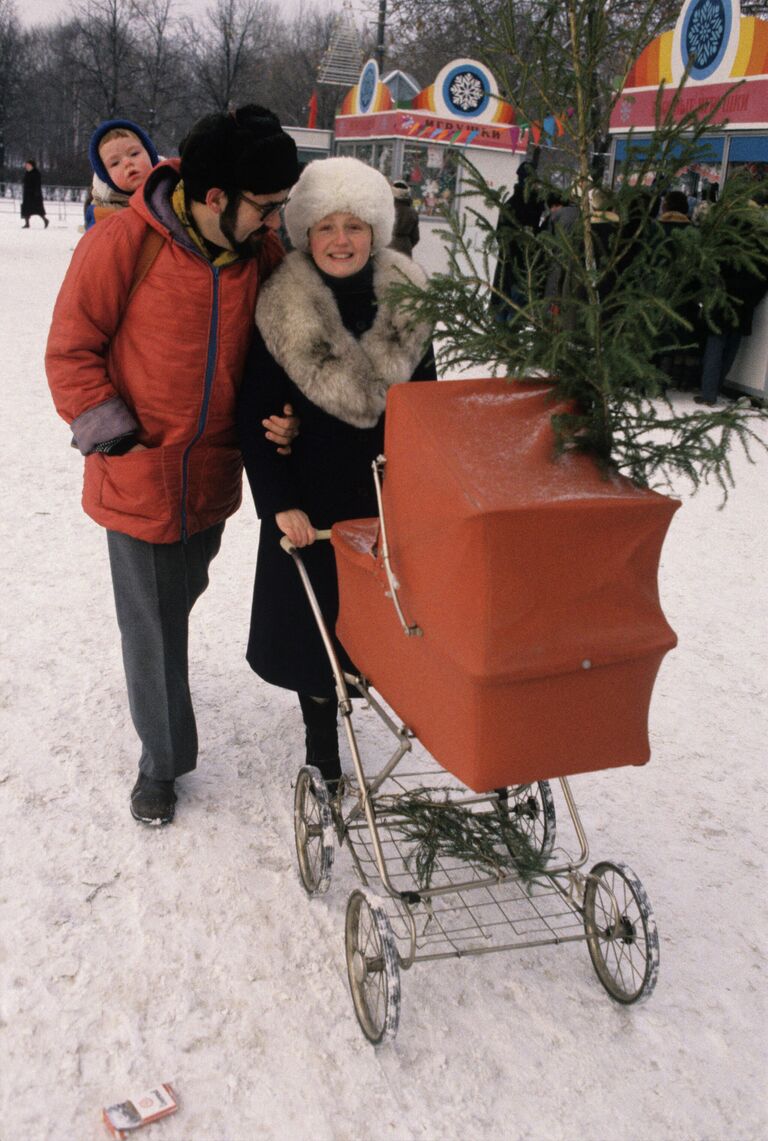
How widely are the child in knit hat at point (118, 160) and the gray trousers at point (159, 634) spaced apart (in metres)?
1.55

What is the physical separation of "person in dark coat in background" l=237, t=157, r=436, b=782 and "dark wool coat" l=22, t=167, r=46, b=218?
988 inches

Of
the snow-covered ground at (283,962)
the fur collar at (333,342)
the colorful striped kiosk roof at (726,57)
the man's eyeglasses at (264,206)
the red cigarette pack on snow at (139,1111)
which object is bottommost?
the snow-covered ground at (283,962)

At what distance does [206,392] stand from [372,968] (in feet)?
5.30

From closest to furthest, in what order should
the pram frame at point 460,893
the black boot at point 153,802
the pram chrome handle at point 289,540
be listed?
the pram frame at point 460,893 < the pram chrome handle at point 289,540 < the black boot at point 153,802

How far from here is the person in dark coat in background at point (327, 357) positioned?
2934mm

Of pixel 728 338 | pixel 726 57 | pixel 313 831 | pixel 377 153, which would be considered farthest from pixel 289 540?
pixel 377 153

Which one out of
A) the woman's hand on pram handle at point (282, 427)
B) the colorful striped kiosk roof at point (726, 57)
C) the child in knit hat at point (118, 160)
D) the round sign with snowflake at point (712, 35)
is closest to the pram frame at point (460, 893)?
the woman's hand on pram handle at point (282, 427)

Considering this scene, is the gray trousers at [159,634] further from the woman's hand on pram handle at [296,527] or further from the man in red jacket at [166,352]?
the woman's hand on pram handle at [296,527]

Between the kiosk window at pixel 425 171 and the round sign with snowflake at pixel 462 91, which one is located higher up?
the round sign with snowflake at pixel 462 91

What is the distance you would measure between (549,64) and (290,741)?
247 cm

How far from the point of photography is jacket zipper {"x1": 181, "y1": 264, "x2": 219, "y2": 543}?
297 cm

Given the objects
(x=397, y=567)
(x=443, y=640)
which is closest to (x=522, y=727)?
(x=443, y=640)

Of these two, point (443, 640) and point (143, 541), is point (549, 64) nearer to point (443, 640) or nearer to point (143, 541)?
point (443, 640)

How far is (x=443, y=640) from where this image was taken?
2.21 m
